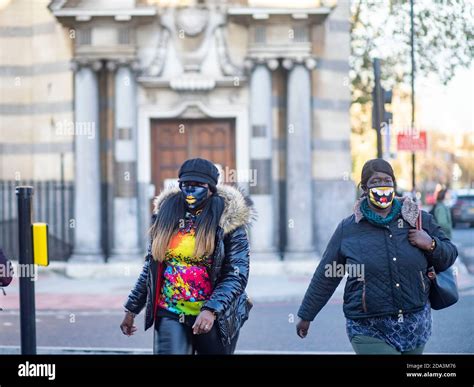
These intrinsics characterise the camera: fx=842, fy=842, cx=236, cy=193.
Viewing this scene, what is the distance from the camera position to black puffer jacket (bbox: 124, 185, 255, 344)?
484 cm

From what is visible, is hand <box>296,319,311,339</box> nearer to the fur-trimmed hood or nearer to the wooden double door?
the fur-trimmed hood

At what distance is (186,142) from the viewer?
15.2m

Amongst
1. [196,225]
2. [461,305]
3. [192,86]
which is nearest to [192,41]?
[192,86]

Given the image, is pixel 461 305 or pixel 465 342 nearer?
pixel 465 342

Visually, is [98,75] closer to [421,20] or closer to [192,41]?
[192,41]

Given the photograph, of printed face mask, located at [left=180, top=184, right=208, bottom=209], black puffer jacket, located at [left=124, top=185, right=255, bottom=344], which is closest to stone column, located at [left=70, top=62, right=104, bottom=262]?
black puffer jacket, located at [left=124, top=185, right=255, bottom=344]

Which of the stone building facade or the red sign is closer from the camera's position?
the red sign

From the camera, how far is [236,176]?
1496 cm

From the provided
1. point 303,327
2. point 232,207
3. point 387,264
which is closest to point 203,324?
point 303,327

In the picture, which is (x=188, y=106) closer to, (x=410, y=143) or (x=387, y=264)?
(x=410, y=143)

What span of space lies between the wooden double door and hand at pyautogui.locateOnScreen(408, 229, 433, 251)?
1053 centimetres

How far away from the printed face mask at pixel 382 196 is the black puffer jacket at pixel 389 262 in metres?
0.11

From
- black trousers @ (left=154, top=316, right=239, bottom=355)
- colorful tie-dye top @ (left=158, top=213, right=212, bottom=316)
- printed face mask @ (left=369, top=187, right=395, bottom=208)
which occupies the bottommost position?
black trousers @ (left=154, top=316, right=239, bottom=355)

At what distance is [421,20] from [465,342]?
29.9ft
